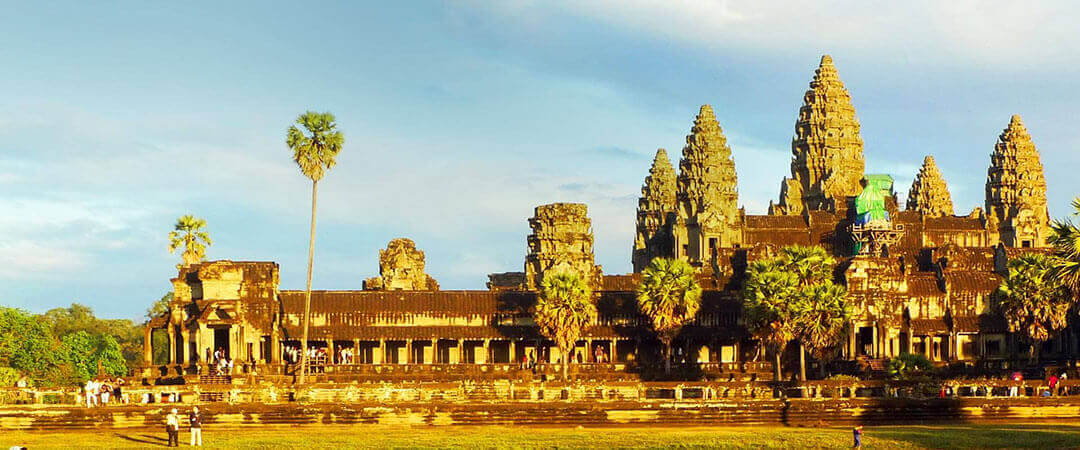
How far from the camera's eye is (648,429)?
187ft

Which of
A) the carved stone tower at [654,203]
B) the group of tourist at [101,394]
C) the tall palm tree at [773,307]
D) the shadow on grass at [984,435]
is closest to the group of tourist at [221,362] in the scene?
the group of tourist at [101,394]

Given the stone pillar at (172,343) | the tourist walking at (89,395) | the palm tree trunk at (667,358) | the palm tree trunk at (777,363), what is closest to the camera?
the tourist walking at (89,395)

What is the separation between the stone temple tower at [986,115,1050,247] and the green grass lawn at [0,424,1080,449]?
82372 millimetres

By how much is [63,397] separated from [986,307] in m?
51.8

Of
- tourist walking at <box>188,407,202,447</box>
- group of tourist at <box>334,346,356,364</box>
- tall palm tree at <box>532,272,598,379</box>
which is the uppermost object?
tall palm tree at <box>532,272,598,379</box>

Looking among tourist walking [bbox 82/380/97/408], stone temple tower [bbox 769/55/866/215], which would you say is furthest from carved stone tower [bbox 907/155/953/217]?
tourist walking [bbox 82/380/97/408]

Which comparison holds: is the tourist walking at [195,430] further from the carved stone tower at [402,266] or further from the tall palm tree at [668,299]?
the carved stone tower at [402,266]

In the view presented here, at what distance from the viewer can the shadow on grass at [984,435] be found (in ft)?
162

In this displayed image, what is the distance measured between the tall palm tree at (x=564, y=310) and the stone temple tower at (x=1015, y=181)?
60.0m

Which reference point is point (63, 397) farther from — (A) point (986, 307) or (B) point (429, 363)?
(A) point (986, 307)

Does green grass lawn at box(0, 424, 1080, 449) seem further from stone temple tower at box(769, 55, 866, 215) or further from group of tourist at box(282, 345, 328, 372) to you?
stone temple tower at box(769, 55, 866, 215)

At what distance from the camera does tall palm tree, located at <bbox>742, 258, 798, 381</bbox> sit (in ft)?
254

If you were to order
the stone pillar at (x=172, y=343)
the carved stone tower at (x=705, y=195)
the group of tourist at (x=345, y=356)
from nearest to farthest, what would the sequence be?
the stone pillar at (x=172, y=343)
the group of tourist at (x=345, y=356)
the carved stone tower at (x=705, y=195)

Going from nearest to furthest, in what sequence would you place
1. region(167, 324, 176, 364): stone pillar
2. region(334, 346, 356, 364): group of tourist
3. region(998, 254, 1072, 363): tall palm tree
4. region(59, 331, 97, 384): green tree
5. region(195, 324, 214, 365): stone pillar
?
1. region(998, 254, 1072, 363): tall palm tree
2. region(195, 324, 214, 365): stone pillar
3. region(167, 324, 176, 364): stone pillar
4. region(334, 346, 356, 364): group of tourist
5. region(59, 331, 97, 384): green tree
